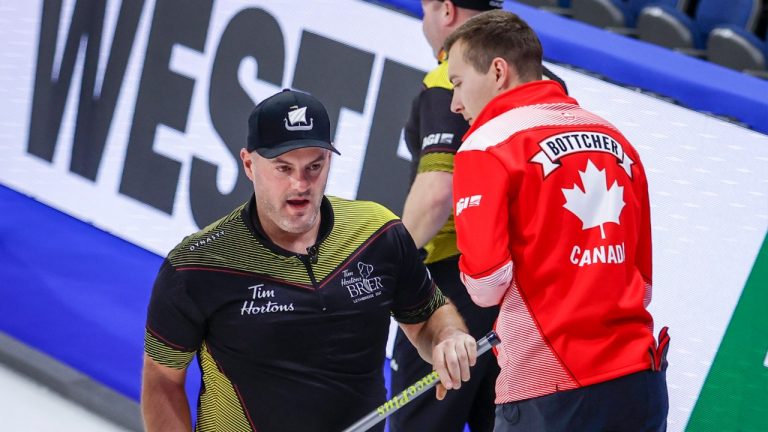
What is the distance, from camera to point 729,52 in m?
6.52

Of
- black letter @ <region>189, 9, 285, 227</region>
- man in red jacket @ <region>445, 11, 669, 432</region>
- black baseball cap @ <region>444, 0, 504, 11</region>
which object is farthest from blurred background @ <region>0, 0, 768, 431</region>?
man in red jacket @ <region>445, 11, 669, 432</region>

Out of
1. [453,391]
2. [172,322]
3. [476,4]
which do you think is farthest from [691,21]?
[172,322]

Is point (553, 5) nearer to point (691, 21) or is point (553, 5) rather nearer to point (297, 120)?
point (691, 21)

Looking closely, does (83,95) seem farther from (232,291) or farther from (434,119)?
(232,291)

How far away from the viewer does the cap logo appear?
290cm

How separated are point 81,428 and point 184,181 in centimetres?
121

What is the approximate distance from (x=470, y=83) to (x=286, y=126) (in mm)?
684

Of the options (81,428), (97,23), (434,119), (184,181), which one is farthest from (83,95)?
(434,119)

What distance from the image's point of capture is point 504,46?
10.9 ft

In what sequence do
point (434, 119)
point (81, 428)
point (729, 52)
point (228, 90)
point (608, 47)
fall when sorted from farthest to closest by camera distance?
point (729, 52)
point (228, 90)
point (81, 428)
point (608, 47)
point (434, 119)

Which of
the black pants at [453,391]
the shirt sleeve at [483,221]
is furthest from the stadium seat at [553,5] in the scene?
the shirt sleeve at [483,221]

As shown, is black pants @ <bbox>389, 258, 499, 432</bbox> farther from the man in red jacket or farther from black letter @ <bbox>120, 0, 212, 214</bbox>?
black letter @ <bbox>120, 0, 212, 214</bbox>

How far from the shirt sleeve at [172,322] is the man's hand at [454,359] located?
0.57m

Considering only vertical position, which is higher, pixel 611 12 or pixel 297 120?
pixel 297 120
